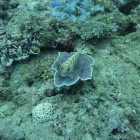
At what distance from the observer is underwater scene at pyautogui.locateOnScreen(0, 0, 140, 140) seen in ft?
14.1

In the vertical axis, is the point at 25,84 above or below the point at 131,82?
below

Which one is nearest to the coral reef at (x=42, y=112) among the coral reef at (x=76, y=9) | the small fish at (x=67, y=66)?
the small fish at (x=67, y=66)

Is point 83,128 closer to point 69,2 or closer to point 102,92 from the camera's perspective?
point 102,92

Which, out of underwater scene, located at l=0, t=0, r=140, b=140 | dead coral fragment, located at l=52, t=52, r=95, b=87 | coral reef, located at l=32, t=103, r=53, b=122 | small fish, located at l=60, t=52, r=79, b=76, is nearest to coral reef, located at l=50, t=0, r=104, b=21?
underwater scene, located at l=0, t=0, r=140, b=140

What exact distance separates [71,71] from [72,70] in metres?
0.04

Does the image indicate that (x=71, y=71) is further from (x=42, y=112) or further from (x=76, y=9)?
(x=76, y=9)

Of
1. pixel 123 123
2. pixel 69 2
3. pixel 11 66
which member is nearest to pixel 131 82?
pixel 123 123

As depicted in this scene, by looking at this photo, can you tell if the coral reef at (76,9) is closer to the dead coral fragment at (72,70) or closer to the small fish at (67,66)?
the dead coral fragment at (72,70)

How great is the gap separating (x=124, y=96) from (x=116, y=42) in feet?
5.86

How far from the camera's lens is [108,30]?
604 centimetres

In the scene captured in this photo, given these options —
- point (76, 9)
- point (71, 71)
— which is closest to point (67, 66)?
point (71, 71)

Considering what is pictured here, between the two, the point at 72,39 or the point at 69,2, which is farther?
the point at 69,2

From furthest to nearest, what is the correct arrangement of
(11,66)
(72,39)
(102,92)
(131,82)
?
1. (72,39)
2. (11,66)
3. (131,82)
4. (102,92)

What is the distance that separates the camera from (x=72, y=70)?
464cm
